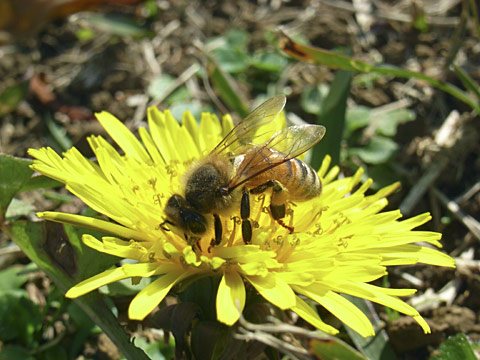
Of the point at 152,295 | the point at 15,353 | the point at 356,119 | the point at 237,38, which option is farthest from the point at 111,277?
the point at 237,38

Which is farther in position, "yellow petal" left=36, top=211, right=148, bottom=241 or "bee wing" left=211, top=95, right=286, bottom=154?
"bee wing" left=211, top=95, right=286, bottom=154

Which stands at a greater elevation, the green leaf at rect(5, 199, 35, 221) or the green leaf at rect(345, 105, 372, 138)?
the green leaf at rect(5, 199, 35, 221)

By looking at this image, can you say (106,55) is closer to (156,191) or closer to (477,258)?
(156,191)

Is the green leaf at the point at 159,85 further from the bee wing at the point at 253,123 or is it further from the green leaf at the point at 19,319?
the green leaf at the point at 19,319

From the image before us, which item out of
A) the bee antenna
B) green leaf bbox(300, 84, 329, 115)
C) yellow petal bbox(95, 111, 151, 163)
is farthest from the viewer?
green leaf bbox(300, 84, 329, 115)

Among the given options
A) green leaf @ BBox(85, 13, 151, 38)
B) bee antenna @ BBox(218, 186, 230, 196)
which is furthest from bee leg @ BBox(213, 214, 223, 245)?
green leaf @ BBox(85, 13, 151, 38)

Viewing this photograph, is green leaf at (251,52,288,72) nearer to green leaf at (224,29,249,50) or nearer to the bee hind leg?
green leaf at (224,29,249,50)

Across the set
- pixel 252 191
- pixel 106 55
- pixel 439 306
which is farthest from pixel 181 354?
pixel 106 55
